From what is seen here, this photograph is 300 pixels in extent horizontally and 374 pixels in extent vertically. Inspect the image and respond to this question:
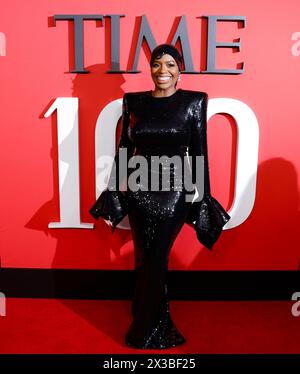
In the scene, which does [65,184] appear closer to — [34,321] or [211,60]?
[34,321]

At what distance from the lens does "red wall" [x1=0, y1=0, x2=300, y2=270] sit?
2.12m

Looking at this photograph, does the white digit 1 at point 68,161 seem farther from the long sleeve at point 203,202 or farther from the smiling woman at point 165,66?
the long sleeve at point 203,202

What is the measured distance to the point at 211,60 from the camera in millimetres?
2119

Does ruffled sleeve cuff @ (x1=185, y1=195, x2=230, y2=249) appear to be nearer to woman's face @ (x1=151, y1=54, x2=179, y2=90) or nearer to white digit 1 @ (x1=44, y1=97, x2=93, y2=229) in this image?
woman's face @ (x1=151, y1=54, x2=179, y2=90)

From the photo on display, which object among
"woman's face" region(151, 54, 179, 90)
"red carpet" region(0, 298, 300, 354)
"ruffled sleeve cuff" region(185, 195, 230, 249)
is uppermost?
"woman's face" region(151, 54, 179, 90)

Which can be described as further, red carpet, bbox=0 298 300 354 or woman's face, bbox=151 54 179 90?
red carpet, bbox=0 298 300 354

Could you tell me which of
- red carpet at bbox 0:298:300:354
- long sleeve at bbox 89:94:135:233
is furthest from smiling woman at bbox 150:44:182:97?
red carpet at bbox 0:298:300:354

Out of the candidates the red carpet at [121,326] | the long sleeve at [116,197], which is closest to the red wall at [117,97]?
the red carpet at [121,326]

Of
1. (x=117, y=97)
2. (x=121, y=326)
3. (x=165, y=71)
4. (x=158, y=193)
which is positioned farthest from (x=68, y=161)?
(x=121, y=326)

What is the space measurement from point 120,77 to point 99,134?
38cm

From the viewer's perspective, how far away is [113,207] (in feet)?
6.25

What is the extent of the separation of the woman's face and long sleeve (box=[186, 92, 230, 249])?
0.17m
